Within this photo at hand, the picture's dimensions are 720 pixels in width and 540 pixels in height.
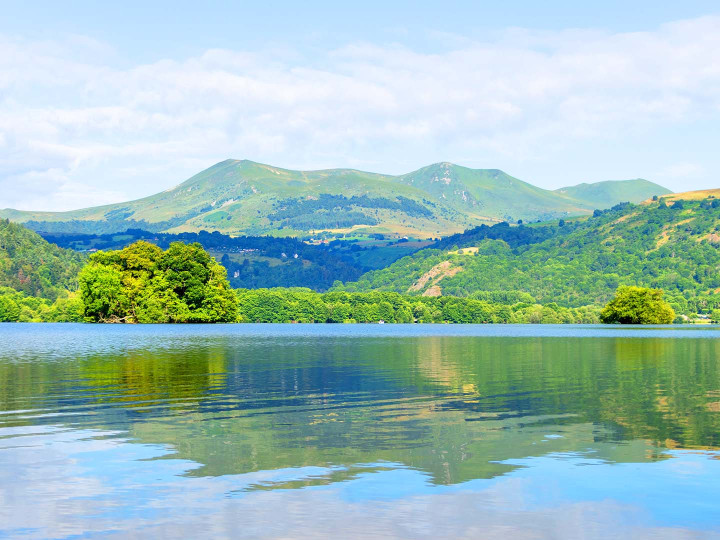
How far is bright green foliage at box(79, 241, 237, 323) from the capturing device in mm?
174875

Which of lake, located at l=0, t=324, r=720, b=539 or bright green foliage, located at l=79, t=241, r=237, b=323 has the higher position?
bright green foliage, located at l=79, t=241, r=237, b=323

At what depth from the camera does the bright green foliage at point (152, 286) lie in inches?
6885

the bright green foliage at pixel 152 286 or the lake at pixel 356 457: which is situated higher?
the bright green foliage at pixel 152 286

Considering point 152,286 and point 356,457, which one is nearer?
point 356,457

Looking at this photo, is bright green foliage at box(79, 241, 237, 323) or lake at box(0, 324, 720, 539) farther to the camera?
A: bright green foliage at box(79, 241, 237, 323)

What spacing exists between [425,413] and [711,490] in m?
16.1

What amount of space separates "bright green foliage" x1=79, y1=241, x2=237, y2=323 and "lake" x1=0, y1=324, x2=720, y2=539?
412 ft

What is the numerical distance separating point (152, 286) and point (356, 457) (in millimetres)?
161509

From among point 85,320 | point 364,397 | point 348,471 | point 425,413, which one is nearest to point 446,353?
point 364,397

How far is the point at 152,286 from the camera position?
180 meters

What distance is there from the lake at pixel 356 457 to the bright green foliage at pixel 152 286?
4944 inches

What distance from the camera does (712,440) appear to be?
2973 centimetres

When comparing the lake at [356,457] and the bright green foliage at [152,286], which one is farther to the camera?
the bright green foliage at [152,286]

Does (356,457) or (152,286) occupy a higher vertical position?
(152,286)
